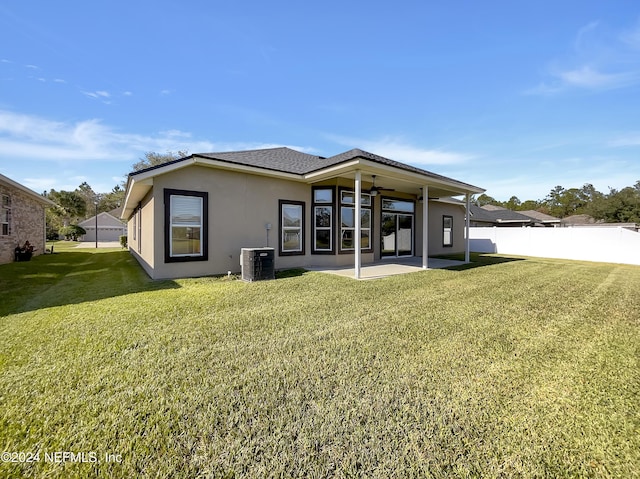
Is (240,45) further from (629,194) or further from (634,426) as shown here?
(629,194)

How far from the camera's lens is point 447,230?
16.4 metres

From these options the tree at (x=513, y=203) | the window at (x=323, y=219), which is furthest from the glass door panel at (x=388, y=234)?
the tree at (x=513, y=203)

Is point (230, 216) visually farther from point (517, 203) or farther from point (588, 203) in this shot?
point (517, 203)

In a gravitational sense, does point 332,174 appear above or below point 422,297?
above

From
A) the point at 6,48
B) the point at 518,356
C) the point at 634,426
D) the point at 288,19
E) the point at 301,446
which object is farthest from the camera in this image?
the point at 288,19

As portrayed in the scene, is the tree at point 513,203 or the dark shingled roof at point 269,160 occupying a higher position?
the tree at point 513,203

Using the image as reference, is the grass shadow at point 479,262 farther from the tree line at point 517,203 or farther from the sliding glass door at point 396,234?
the tree line at point 517,203

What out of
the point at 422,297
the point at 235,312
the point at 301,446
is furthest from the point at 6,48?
the point at 422,297

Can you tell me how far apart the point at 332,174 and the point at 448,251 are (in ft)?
37.0

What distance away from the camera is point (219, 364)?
301cm

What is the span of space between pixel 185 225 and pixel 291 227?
11.4 ft

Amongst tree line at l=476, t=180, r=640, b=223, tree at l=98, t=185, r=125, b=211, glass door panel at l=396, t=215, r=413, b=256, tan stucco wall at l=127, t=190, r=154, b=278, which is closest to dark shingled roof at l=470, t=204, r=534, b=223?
glass door panel at l=396, t=215, r=413, b=256

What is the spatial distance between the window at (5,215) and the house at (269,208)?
625 centimetres

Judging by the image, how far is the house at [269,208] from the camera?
300 inches
